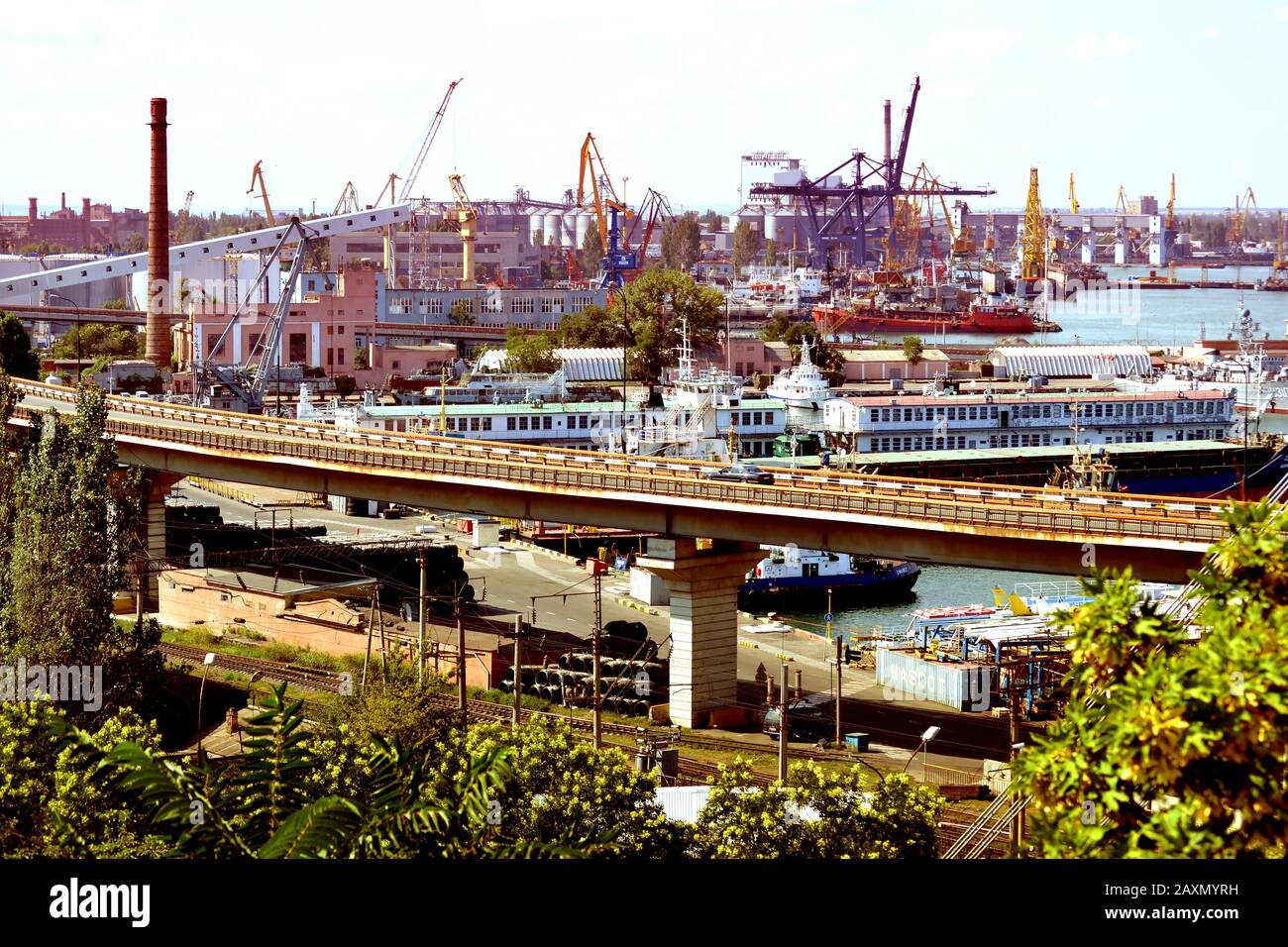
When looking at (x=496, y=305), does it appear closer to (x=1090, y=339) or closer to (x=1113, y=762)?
(x=1090, y=339)

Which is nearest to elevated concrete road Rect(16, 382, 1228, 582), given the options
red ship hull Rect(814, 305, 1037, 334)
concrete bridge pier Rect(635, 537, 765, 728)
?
concrete bridge pier Rect(635, 537, 765, 728)

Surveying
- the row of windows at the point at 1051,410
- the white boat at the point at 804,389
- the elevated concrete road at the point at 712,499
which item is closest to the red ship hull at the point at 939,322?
the white boat at the point at 804,389

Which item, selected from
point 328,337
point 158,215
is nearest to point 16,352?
point 158,215

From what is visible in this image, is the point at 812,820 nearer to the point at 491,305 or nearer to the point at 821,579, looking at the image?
the point at 821,579

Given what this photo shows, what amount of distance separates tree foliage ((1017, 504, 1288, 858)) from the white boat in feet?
175

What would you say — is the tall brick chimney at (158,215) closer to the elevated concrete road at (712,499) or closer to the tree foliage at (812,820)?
the elevated concrete road at (712,499)

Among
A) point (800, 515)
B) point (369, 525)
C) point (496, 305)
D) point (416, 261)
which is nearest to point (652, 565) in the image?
point (800, 515)

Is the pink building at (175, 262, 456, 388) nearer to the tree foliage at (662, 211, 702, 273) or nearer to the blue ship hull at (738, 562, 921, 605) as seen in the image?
the blue ship hull at (738, 562, 921, 605)

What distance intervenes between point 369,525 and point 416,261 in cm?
10131

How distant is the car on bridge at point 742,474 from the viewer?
99.7ft

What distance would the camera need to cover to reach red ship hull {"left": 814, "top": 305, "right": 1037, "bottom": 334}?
137 metres

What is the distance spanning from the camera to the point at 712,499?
30.0 m

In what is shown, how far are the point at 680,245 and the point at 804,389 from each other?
415 feet

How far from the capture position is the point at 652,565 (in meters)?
30.6
